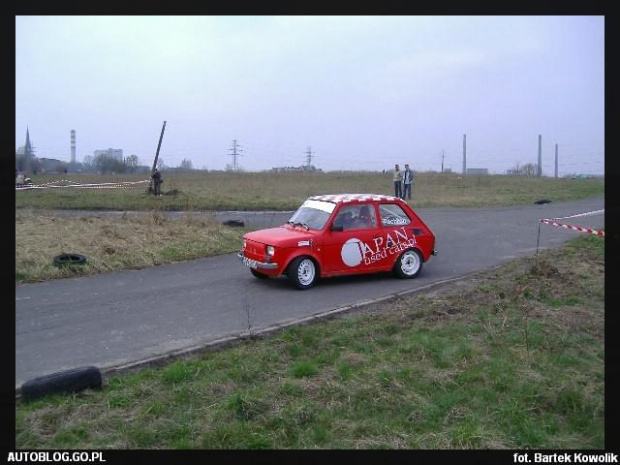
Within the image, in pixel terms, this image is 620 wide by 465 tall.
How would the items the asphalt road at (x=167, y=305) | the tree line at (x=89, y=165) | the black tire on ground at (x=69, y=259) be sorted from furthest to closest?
1. the tree line at (x=89, y=165)
2. the black tire on ground at (x=69, y=259)
3. the asphalt road at (x=167, y=305)

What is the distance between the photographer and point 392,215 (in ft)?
36.9

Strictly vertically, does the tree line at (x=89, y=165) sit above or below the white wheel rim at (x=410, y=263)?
above

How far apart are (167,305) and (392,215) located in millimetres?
4664

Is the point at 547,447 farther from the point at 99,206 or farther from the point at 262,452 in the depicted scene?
the point at 99,206

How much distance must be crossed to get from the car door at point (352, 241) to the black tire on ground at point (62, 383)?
5502 millimetres

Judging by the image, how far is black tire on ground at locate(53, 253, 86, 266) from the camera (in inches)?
450

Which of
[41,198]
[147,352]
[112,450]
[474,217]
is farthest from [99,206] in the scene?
[112,450]

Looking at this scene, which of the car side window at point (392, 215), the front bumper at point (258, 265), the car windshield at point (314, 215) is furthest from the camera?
the car side window at point (392, 215)

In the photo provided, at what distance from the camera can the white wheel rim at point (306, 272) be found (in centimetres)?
1015

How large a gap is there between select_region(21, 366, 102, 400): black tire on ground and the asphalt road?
1.84ft

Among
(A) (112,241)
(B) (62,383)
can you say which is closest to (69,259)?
(A) (112,241)

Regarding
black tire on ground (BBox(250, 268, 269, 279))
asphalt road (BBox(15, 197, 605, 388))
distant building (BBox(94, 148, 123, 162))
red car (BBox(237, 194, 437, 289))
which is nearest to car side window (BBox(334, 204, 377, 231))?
red car (BBox(237, 194, 437, 289))

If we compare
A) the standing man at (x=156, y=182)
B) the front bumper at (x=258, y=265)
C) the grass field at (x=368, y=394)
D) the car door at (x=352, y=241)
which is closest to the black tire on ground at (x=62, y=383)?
the grass field at (x=368, y=394)

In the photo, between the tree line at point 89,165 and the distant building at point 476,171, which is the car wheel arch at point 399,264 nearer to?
the tree line at point 89,165
